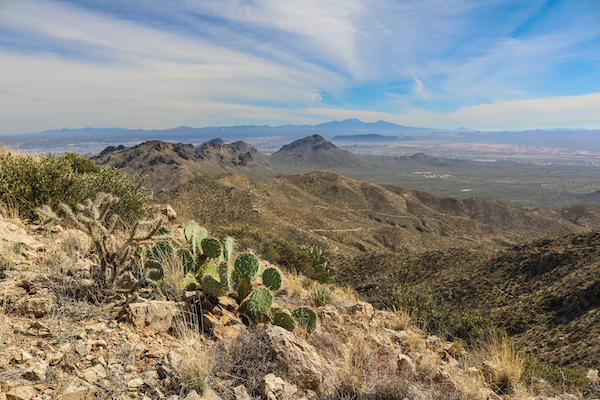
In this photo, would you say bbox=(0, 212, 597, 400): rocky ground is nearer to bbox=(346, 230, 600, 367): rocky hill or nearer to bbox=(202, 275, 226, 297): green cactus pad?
bbox=(202, 275, 226, 297): green cactus pad

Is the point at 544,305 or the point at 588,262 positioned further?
the point at 588,262

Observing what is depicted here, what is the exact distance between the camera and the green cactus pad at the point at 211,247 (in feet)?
18.3

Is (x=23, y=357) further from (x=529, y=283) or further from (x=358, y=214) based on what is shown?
(x=358, y=214)

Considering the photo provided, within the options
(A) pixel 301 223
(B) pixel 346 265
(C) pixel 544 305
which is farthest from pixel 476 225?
(C) pixel 544 305

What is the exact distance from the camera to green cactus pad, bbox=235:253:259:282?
5020 millimetres

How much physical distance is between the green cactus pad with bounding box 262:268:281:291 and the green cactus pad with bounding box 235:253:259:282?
0.66 meters

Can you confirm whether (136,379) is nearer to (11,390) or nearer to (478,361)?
(11,390)

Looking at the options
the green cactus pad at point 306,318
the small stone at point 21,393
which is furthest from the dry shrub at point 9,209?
the green cactus pad at point 306,318

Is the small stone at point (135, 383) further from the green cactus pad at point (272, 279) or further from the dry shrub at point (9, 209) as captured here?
the dry shrub at point (9, 209)

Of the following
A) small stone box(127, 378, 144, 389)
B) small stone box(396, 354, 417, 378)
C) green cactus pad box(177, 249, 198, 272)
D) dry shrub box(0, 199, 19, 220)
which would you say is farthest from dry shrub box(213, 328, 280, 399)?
dry shrub box(0, 199, 19, 220)

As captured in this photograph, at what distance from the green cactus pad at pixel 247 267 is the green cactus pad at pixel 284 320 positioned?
0.88m

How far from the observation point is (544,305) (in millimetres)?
12953

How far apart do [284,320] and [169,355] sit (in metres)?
1.73

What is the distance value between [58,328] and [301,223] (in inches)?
1563
